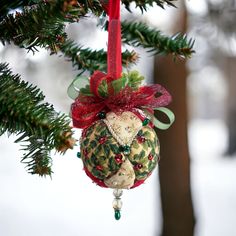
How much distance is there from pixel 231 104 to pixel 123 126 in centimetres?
220

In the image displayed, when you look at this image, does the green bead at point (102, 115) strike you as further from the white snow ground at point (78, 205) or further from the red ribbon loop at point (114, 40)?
the white snow ground at point (78, 205)

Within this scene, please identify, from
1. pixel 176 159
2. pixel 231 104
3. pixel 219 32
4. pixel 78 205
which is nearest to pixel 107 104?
pixel 176 159

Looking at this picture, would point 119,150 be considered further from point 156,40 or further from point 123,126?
point 156,40

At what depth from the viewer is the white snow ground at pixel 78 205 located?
1604 mm

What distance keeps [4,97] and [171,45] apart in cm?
23

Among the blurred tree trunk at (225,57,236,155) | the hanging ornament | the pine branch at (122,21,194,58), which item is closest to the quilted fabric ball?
the hanging ornament

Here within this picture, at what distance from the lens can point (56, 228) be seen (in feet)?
5.25

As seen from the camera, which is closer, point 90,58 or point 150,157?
point 150,157

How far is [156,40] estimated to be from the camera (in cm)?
51

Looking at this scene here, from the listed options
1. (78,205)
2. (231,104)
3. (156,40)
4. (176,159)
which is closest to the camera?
(156,40)

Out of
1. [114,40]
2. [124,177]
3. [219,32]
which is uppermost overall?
[219,32]

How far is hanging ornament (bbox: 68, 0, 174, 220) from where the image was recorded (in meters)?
0.38

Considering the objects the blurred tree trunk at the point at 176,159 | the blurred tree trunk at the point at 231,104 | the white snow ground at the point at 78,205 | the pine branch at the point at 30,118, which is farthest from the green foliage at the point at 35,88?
the blurred tree trunk at the point at 231,104

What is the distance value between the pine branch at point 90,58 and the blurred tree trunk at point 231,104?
149cm
